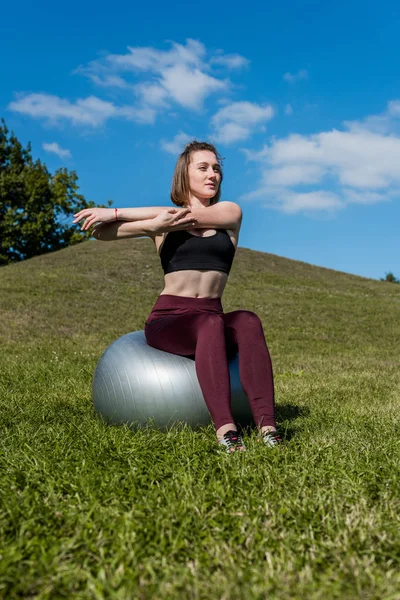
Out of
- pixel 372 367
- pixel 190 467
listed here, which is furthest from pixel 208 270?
pixel 372 367

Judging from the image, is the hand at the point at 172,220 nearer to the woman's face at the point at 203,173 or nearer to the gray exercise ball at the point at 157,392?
the woman's face at the point at 203,173

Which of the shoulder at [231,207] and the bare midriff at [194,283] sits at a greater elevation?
the shoulder at [231,207]

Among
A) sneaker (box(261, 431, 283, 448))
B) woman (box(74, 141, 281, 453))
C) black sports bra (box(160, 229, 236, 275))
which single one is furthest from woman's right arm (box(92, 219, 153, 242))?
sneaker (box(261, 431, 283, 448))

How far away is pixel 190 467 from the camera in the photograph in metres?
3.56

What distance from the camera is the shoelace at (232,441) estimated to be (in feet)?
12.9

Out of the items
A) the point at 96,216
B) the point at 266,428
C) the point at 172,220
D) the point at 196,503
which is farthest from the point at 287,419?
the point at 196,503

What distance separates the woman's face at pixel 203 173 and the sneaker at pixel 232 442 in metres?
2.17

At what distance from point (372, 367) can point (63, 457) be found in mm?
8076

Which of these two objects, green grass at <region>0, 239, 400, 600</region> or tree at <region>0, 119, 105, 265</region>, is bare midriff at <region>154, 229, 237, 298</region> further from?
tree at <region>0, 119, 105, 265</region>

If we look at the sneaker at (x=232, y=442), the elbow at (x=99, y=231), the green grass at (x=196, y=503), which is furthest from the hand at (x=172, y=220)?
the sneaker at (x=232, y=442)

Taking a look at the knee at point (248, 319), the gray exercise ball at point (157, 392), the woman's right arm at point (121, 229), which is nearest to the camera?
the knee at point (248, 319)

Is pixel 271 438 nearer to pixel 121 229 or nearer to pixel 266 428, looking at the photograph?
pixel 266 428

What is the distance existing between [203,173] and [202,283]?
3.25ft

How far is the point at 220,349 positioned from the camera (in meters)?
4.24
